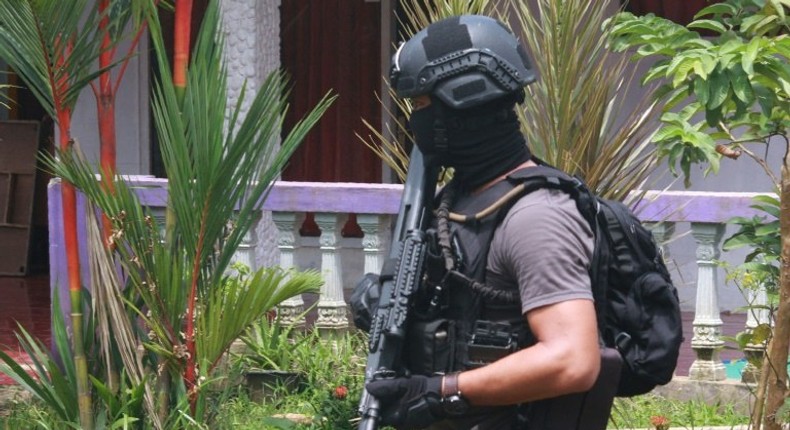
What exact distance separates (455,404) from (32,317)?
19.7 feet

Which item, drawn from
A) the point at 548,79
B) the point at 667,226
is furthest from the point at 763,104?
the point at 667,226

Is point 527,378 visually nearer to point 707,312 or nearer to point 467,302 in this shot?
point 467,302

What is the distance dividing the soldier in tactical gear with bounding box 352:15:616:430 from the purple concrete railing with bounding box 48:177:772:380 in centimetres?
274

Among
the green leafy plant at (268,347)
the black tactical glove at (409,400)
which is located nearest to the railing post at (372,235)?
the green leafy plant at (268,347)

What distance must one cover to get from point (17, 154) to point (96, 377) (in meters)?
5.68

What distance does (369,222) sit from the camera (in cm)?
618

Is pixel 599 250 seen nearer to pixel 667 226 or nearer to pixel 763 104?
pixel 763 104

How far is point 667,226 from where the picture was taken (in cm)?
579

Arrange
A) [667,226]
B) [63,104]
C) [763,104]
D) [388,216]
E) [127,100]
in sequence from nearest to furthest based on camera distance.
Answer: [763,104]
[63,104]
[667,226]
[388,216]
[127,100]

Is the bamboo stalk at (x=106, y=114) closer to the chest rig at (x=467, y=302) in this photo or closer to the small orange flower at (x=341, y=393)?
the small orange flower at (x=341, y=393)

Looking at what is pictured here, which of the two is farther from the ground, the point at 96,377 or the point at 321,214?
the point at 321,214

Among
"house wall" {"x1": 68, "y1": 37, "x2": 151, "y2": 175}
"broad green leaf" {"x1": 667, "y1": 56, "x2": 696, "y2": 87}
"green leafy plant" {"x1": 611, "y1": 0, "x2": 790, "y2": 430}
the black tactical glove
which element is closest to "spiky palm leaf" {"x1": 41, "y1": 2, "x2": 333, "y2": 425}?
"green leafy plant" {"x1": 611, "y1": 0, "x2": 790, "y2": 430}

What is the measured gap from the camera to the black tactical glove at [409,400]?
105 inches

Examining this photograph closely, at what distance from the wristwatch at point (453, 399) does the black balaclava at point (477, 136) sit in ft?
1.51
